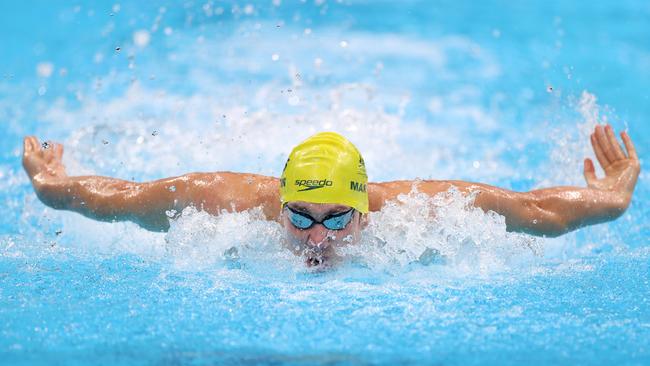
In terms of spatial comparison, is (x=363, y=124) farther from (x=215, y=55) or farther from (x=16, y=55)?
(x=16, y=55)

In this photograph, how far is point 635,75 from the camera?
707cm

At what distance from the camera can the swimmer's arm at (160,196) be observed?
12.9 ft

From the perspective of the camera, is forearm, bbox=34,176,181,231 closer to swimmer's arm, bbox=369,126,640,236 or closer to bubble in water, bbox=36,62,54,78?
swimmer's arm, bbox=369,126,640,236

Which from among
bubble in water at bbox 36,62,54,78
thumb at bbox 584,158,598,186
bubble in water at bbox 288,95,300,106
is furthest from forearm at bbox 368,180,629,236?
bubble in water at bbox 36,62,54,78

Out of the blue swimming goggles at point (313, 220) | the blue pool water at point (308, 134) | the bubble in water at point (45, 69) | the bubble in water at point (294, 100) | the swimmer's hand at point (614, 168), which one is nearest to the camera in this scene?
the blue pool water at point (308, 134)

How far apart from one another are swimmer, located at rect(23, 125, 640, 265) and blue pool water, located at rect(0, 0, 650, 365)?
0.37 ft

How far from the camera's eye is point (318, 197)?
3.57m

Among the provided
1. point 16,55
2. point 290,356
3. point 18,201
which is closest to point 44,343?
point 290,356

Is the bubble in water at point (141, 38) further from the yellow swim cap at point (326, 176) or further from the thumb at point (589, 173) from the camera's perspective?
the thumb at point (589, 173)

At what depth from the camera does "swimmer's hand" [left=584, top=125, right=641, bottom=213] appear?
4.09 m

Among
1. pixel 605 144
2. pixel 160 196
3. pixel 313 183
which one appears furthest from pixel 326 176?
pixel 605 144

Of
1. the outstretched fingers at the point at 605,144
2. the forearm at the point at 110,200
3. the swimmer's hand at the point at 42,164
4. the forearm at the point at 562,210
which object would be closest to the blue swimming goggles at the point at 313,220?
the forearm at the point at 110,200

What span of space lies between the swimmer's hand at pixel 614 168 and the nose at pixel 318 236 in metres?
1.41

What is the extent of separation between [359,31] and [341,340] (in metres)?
5.19
